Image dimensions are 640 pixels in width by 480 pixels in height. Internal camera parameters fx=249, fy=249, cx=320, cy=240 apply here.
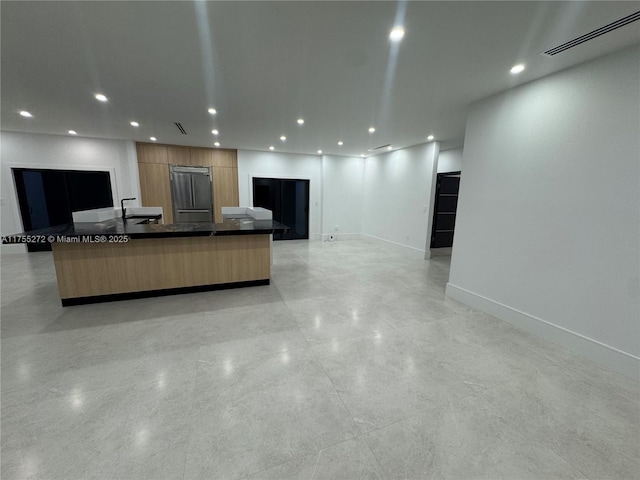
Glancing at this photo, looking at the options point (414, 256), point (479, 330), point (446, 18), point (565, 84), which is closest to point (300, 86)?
point (446, 18)

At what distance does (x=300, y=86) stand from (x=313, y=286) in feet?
9.29

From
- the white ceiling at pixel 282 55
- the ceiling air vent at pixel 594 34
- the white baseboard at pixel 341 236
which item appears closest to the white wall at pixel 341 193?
the white baseboard at pixel 341 236

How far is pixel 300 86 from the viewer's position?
9.75ft

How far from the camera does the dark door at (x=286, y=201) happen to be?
24.6 feet

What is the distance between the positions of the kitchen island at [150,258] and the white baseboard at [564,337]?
3054 millimetres

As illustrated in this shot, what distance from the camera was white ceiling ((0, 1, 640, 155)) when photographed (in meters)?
1.78

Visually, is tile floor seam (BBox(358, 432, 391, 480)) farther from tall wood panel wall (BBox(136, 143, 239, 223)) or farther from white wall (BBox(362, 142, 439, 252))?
tall wood panel wall (BBox(136, 143, 239, 223))

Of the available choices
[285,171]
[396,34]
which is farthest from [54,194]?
[396,34]

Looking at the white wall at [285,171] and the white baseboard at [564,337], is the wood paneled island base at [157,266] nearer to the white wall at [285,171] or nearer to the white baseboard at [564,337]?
the white baseboard at [564,337]

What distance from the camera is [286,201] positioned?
25.9ft

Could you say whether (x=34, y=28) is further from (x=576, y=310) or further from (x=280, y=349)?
(x=576, y=310)

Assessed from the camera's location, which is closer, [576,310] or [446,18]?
[446,18]

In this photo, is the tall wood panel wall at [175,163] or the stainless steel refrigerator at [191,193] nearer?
the tall wood panel wall at [175,163]

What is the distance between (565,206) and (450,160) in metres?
4.10
